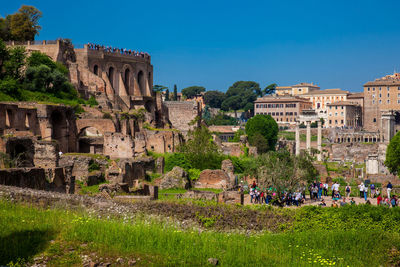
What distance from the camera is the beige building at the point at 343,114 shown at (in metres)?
128

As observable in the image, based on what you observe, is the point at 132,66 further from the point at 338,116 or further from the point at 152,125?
the point at 338,116

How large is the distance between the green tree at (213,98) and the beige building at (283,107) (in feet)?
66.8

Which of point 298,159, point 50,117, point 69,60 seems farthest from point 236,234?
point 69,60

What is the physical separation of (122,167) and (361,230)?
680 inches

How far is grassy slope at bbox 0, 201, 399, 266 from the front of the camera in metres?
11.4

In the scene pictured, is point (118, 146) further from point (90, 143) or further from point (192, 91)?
point (192, 91)

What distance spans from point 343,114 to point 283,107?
570 inches

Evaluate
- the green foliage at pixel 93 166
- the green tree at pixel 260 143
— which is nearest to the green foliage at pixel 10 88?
the green foliage at pixel 93 166

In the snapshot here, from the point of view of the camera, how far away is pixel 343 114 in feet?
421

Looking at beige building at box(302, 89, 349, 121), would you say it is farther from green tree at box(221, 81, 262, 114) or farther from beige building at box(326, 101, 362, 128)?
green tree at box(221, 81, 262, 114)

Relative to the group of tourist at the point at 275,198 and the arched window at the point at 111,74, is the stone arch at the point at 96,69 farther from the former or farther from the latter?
the group of tourist at the point at 275,198

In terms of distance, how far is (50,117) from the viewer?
1465 inches

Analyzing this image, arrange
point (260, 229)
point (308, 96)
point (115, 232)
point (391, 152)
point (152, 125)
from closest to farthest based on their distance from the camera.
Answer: point (115, 232), point (260, 229), point (391, 152), point (152, 125), point (308, 96)

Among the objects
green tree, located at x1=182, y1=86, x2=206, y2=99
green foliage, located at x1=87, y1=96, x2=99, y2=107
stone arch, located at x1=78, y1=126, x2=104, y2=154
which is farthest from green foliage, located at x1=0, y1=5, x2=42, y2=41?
green tree, located at x1=182, y1=86, x2=206, y2=99
